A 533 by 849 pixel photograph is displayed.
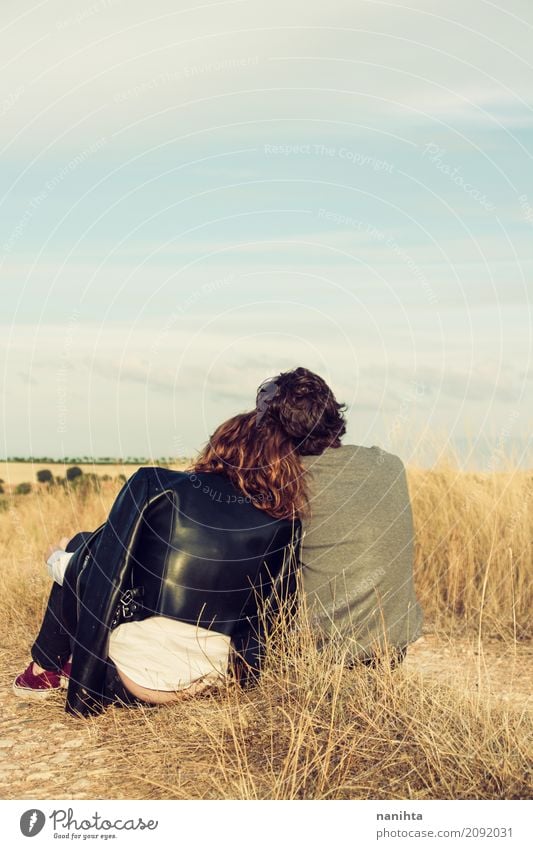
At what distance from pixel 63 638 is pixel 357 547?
133 cm

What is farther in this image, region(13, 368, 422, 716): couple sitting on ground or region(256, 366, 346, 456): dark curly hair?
region(256, 366, 346, 456): dark curly hair

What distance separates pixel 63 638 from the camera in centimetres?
411

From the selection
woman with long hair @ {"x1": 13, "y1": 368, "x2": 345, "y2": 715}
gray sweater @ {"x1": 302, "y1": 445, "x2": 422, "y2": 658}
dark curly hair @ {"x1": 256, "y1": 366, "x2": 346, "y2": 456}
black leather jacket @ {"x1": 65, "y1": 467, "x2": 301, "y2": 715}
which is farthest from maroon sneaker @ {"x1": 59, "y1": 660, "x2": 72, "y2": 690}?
dark curly hair @ {"x1": 256, "y1": 366, "x2": 346, "y2": 456}

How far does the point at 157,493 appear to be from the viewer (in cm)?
361

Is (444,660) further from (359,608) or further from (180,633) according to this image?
(180,633)

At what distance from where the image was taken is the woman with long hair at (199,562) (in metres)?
3.63

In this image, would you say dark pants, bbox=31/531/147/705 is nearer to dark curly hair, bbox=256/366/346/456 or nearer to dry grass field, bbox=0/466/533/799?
dry grass field, bbox=0/466/533/799

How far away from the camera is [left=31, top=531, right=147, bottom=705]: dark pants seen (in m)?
3.86

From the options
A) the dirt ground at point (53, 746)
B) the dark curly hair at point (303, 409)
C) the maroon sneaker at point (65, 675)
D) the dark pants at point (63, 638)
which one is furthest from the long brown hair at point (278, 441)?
the maroon sneaker at point (65, 675)

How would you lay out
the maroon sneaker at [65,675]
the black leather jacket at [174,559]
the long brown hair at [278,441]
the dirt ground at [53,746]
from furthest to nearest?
the maroon sneaker at [65,675] < the long brown hair at [278,441] < the black leather jacket at [174,559] < the dirt ground at [53,746]

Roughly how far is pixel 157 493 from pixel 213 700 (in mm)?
853

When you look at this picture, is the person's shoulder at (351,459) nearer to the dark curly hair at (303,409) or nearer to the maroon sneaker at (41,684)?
the dark curly hair at (303,409)

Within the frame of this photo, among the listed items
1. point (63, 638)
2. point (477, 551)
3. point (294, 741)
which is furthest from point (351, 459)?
point (477, 551)
